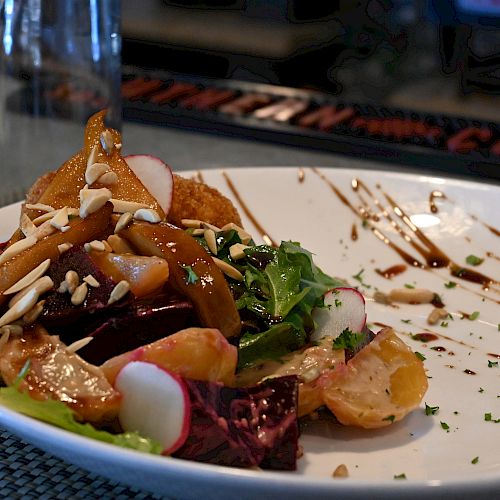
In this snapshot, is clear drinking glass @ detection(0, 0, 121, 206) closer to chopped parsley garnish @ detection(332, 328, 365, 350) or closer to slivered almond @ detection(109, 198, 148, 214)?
slivered almond @ detection(109, 198, 148, 214)

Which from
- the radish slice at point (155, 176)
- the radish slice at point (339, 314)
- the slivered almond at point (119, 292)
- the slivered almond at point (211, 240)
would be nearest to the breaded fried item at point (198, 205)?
the radish slice at point (155, 176)

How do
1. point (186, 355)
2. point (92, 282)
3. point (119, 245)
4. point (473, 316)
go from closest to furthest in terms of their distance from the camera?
point (186, 355) → point (92, 282) → point (119, 245) → point (473, 316)

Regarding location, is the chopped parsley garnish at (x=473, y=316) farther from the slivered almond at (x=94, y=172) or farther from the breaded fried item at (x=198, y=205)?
the slivered almond at (x=94, y=172)

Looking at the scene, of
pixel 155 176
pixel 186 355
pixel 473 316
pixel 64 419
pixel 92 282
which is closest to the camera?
pixel 64 419

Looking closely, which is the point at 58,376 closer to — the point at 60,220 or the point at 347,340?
the point at 60,220

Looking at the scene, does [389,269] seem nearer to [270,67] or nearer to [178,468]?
[178,468]

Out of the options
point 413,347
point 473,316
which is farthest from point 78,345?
point 473,316

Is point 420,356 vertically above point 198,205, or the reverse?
point 198,205
